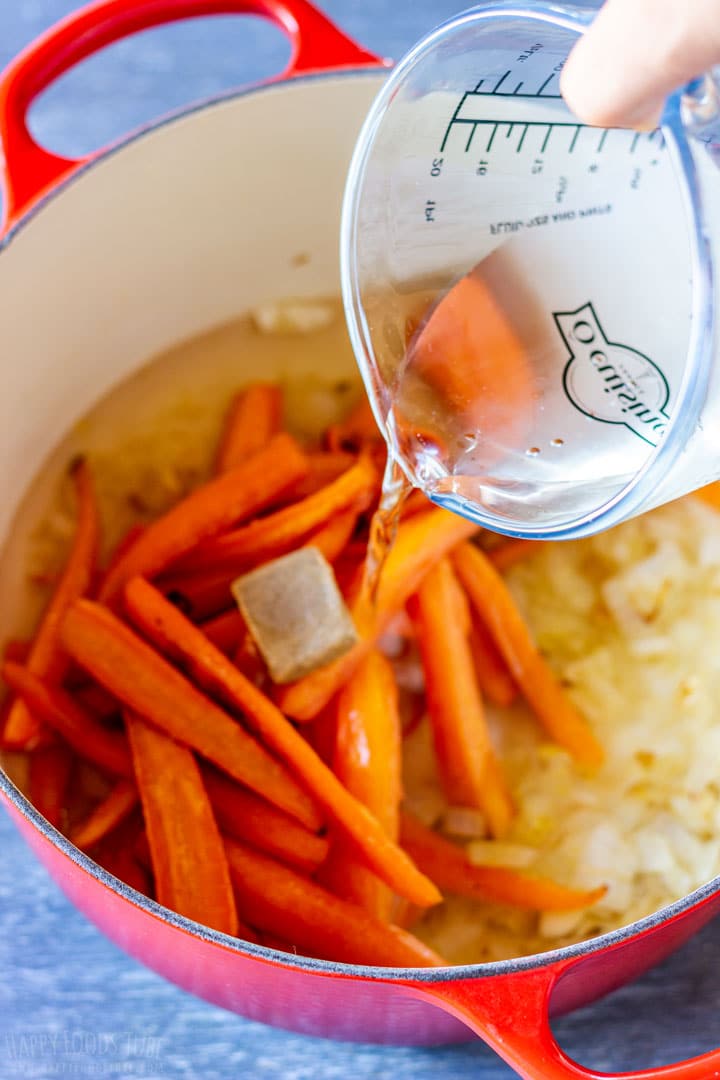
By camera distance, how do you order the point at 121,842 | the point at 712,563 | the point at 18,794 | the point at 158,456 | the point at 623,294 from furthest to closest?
the point at 158,456 → the point at 712,563 → the point at 121,842 → the point at 623,294 → the point at 18,794

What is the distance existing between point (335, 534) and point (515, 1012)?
1.99ft

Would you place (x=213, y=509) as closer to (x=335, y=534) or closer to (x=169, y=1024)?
(x=335, y=534)

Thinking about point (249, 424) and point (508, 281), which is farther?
point (249, 424)

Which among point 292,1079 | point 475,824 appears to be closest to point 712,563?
point 475,824

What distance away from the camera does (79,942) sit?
122 cm

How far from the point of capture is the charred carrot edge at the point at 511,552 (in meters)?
1.41

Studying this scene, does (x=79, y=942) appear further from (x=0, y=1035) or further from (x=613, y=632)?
(x=613, y=632)

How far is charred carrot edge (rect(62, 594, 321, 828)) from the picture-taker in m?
1.17

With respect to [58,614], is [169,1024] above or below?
below

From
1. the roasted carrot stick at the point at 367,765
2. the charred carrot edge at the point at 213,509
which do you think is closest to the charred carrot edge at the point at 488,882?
the roasted carrot stick at the point at 367,765

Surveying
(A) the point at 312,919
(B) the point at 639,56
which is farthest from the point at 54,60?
(A) the point at 312,919

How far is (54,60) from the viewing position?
1255mm

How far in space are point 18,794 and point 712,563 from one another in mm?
854

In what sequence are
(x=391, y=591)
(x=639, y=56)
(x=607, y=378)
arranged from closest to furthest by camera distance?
(x=639, y=56) < (x=607, y=378) < (x=391, y=591)
